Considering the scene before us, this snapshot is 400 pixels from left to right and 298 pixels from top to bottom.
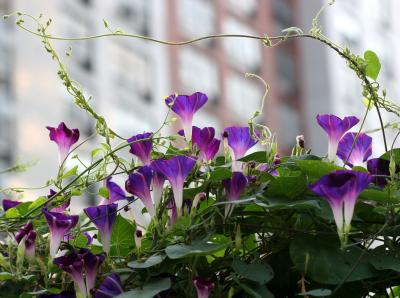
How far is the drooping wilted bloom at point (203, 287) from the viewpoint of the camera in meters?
1.16

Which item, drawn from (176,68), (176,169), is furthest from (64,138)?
(176,68)

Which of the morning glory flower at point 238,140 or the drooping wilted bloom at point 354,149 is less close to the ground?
the morning glory flower at point 238,140

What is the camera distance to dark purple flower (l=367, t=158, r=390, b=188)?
131 centimetres

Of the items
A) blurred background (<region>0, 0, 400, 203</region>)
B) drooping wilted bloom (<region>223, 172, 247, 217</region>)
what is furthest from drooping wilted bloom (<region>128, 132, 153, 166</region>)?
blurred background (<region>0, 0, 400, 203</region>)

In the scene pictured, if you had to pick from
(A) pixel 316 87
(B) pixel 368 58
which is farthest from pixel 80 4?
(B) pixel 368 58

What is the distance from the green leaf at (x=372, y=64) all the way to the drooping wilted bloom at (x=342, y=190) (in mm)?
281

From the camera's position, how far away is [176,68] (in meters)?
24.2

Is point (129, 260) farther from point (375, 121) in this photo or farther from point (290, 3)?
point (290, 3)

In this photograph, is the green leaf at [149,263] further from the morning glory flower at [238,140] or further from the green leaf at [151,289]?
the morning glory flower at [238,140]

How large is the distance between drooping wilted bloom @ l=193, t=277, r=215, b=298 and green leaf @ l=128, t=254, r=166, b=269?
0.06 m

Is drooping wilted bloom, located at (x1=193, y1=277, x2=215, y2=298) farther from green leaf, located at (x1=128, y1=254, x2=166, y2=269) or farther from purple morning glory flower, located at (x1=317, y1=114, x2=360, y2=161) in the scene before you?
purple morning glory flower, located at (x1=317, y1=114, x2=360, y2=161)

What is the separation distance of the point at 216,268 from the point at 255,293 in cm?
13

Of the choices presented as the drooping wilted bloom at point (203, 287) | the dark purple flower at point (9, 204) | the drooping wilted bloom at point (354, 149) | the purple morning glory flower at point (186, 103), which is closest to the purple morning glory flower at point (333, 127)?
the drooping wilted bloom at point (354, 149)

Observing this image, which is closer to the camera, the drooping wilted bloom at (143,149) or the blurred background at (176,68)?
the drooping wilted bloom at (143,149)
